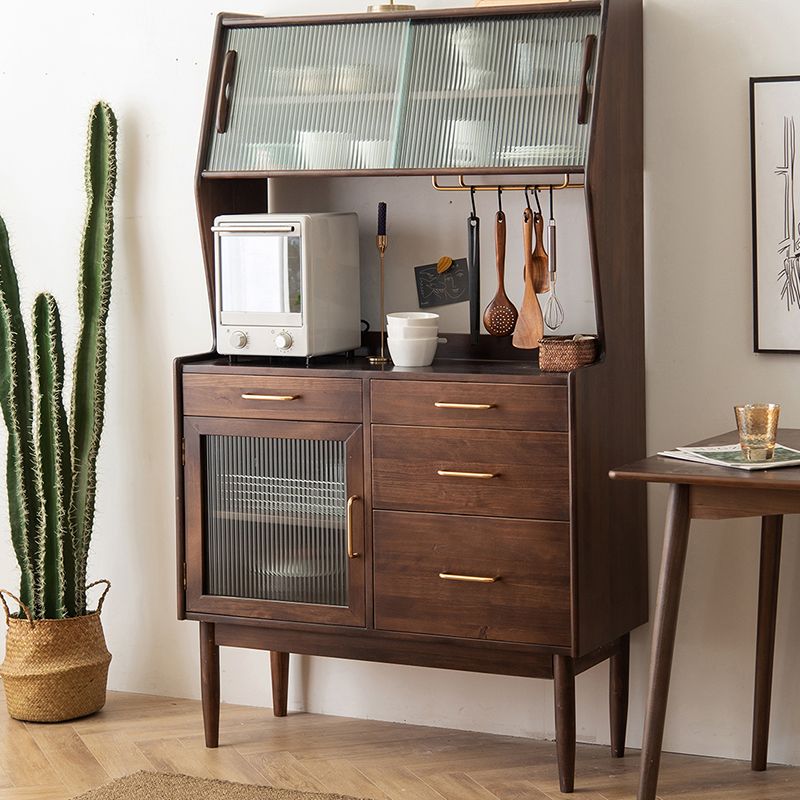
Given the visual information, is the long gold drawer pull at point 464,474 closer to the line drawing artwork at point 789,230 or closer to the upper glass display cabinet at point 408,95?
the upper glass display cabinet at point 408,95

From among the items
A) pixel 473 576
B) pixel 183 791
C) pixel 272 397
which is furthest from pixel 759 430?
pixel 183 791

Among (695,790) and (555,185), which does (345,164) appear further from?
(695,790)

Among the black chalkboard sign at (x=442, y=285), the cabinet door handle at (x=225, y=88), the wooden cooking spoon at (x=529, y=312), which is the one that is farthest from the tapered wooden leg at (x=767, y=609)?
the cabinet door handle at (x=225, y=88)

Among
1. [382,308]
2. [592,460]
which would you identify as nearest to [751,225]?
[592,460]

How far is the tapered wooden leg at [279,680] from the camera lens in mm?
3938

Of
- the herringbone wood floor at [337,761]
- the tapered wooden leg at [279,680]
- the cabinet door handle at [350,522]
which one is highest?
the cabinet door handle at [350,522]

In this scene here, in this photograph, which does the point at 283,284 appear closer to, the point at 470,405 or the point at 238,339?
the point at 238,339

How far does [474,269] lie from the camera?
364 centimetres

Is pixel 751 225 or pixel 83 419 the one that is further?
pixel 83 419

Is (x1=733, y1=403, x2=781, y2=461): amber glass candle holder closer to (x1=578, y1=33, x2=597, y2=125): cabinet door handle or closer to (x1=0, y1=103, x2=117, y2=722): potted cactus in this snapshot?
(x1=578, y1=33, x2=597, y2=125): cabinet door handle

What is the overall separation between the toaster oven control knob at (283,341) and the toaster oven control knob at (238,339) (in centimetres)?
10

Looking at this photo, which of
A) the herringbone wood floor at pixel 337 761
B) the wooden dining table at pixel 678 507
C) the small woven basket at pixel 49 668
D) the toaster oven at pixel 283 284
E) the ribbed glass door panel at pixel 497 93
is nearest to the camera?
the wooden dining table at pixel 678 507

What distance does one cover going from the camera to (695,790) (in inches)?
132

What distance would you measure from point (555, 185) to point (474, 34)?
43 cm
